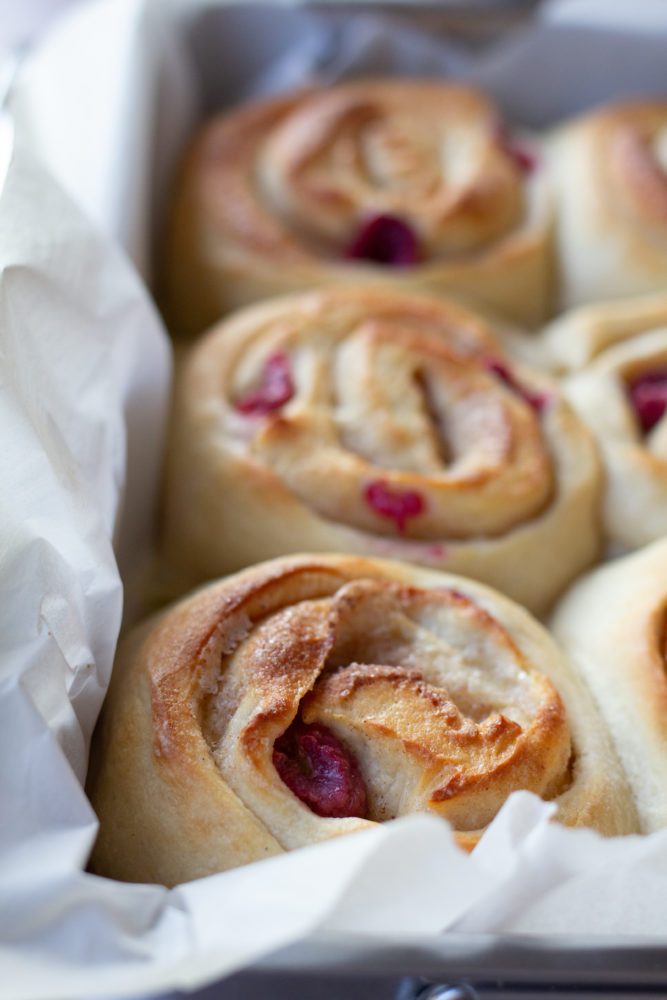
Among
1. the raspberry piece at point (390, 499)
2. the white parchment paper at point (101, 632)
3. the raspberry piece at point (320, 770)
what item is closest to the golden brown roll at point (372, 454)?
the raspberry piece at point (390, 499)

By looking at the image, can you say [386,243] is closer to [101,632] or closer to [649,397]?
[649,397]

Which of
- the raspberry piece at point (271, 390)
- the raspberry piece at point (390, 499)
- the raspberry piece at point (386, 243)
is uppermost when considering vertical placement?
the raspberry piece at point (271, 390)

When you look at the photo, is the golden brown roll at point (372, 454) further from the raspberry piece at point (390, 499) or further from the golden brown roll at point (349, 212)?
the golden brown roll at point (349, 212)

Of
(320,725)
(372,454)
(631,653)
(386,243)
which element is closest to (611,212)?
(386,243)

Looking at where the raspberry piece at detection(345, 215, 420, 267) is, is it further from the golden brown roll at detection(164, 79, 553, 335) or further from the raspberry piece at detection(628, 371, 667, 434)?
the raspberry piece at detection(628, 371, 667, 434)

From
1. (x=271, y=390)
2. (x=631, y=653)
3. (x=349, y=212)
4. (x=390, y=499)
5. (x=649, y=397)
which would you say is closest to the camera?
(x=631, y=653)

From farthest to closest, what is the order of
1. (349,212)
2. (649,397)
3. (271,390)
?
(349,212) → (649,397) → (271,390)
